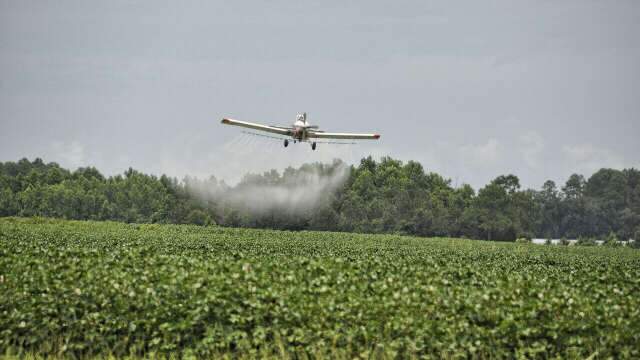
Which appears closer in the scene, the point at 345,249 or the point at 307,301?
the point at 307,301

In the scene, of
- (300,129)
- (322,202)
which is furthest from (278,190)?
(300,129)

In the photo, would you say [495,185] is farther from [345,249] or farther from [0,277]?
[0,277]

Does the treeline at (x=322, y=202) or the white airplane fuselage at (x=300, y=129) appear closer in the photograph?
the white airplane fuselage at (x=300, y=129)

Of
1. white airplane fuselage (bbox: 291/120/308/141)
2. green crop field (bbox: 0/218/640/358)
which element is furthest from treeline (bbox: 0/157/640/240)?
green crop field (bbox: 0/218/640/358)

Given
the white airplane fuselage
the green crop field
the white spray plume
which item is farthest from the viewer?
the white spray plume

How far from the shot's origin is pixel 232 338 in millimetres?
18266

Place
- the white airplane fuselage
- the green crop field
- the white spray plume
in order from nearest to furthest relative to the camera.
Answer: the green crop field < the white airplane fuselage < the white spray plume

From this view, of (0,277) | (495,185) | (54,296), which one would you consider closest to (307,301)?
(54,296)

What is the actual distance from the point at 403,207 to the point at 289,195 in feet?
74.2

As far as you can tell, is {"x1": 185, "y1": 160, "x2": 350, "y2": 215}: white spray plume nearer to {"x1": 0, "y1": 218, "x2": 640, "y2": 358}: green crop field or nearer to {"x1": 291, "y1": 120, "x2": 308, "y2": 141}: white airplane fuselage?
{"x1": 291, "y1": 120, "x2": 308, "y2": 141}: white airplane fuselage

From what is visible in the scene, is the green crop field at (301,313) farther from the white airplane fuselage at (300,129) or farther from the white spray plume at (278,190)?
the white spray plume at (278,190)

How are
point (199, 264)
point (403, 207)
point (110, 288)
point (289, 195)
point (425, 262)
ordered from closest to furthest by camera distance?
1. point (110, 288)
2. point (199, 264)
3. point (425, 262)
4. point (289, 195)
5. point (403, 207)

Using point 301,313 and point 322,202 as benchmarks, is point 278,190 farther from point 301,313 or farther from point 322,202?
point 301,313

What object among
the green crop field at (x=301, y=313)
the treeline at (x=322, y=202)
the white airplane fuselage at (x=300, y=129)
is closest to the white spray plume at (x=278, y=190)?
the treeline at (x=322, y=202)
